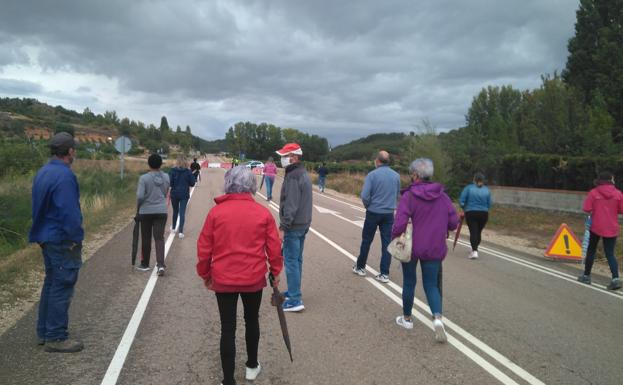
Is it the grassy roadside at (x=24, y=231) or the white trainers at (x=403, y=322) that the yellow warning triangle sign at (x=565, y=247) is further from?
the grassy roadside at (x=24, y=231)

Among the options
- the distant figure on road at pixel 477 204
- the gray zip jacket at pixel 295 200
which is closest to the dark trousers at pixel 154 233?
the gray zip jacket at pixel 295 200

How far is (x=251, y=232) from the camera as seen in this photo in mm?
3705

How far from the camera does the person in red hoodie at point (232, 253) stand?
12.0ft

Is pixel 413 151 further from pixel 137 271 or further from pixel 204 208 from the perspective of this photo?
pixel 137 271

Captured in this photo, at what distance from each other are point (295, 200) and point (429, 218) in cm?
158

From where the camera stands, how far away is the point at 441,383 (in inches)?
156

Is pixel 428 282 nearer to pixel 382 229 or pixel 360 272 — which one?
pixel 382 229

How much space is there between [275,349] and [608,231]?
608 centimetres

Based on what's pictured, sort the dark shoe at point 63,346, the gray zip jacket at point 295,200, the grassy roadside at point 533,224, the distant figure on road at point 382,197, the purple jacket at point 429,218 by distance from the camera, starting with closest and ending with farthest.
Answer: the dark shoe at point 63,346 → the purple jacket at point 429,218 → the gray zip jacket at point 295,200 → the distant figure on road at point 382,197 → the grassy roadside at point 533,224

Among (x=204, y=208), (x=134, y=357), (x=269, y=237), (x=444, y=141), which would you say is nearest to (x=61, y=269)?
(x=134, y=357)

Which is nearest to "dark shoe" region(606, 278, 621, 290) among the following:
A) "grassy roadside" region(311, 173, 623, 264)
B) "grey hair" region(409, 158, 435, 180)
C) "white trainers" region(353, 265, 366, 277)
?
"grassy roadside" region(311, 173, 623, 264)

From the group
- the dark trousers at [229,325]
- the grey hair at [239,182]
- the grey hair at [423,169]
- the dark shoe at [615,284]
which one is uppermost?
the grey hair at [423,169]

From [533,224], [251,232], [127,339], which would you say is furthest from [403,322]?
[533,224]

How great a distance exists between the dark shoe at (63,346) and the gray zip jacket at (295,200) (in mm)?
2408
